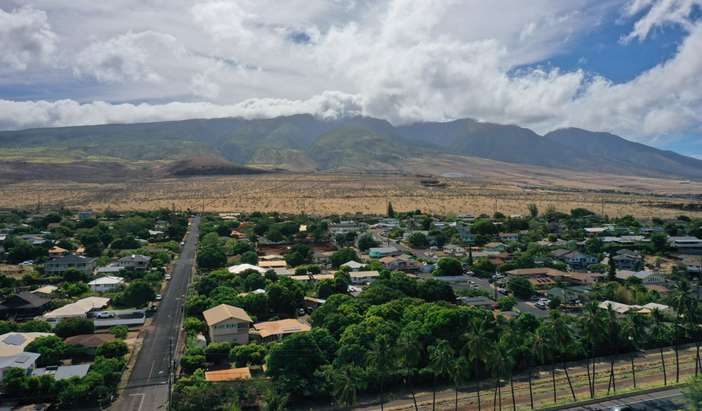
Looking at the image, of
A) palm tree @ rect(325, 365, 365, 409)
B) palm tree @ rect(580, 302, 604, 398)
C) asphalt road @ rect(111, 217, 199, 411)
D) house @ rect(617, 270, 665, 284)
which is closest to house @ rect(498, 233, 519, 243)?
house @ rect(617, 270, 665, 284)

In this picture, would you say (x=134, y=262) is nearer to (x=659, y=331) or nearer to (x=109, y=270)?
(x=109, y=270)

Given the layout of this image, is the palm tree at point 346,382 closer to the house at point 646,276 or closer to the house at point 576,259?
the house at point 646,276

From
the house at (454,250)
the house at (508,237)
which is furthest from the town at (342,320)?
the house at (508,237)

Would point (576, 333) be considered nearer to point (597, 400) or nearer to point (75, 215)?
point (597, 400)

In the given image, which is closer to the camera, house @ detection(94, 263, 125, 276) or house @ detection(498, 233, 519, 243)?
house @ detection(94, 263, 125, 276)

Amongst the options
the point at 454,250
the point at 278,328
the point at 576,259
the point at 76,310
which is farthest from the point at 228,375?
the point at 576,259

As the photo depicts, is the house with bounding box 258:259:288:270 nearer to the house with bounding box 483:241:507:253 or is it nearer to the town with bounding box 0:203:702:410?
the town with bounding box 0:203:702:410
